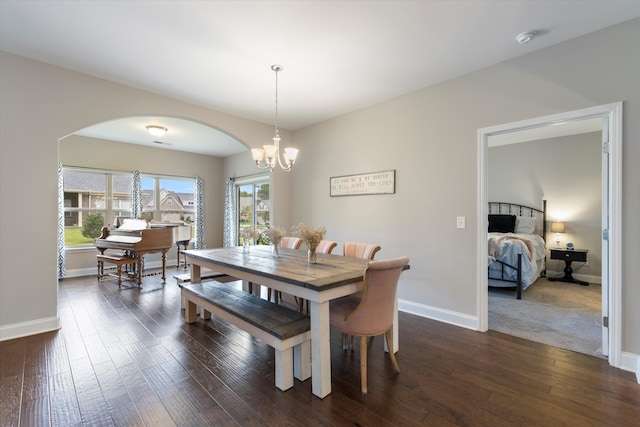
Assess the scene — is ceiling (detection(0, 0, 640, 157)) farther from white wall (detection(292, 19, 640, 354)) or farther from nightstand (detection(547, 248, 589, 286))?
nightstand (detection(547, 248, 589, 286))

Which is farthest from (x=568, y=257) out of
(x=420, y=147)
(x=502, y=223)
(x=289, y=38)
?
(x=289, y=38)

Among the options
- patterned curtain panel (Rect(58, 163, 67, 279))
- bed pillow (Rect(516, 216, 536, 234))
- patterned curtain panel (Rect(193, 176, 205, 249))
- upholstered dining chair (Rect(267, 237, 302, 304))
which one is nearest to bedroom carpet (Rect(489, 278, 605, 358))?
bed pillow (Rect(516, 216, 536, 234))

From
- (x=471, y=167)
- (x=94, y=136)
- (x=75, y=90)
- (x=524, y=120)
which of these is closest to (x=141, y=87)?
(x=75, y=90)

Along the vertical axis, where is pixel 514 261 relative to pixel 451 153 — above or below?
below

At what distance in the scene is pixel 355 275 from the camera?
6.91 feet

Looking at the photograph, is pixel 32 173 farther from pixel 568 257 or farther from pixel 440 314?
pixel 568 257

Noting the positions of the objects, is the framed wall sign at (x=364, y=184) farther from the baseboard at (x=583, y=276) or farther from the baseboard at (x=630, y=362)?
the baseboard at (x=583, y=276)

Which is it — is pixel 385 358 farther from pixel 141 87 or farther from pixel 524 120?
pixel 141 87

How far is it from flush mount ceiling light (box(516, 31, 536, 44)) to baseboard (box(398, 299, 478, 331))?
9.20ft

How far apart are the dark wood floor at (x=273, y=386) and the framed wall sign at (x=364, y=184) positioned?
1.91m

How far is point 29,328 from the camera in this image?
2.93 metres

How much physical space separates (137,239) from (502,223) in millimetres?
7350

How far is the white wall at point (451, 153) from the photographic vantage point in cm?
232

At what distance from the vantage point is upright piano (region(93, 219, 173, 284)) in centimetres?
491
